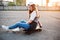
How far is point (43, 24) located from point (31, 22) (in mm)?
81

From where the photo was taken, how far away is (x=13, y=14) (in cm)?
79

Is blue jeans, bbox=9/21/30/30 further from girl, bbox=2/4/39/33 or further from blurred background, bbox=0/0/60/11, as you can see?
blurred background, bbox=0/0/60/11

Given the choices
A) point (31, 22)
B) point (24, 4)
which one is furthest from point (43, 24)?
point (24, 4)

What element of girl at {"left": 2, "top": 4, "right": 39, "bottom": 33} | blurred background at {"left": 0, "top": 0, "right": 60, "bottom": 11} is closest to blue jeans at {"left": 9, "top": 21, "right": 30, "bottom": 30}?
girl at {"left": 2, "top": 4, "right": 39, "bottom": 33}

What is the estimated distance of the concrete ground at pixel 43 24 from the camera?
2.64ft

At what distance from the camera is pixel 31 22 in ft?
2.73

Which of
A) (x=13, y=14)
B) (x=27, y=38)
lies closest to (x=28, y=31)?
(x=27, y=38)

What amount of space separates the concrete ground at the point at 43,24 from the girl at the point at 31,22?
27 mm

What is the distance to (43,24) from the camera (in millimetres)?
820

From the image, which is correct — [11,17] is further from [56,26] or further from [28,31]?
[56,26]

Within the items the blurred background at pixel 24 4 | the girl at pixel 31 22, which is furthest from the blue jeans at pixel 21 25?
the blurred background at pixel 24 4

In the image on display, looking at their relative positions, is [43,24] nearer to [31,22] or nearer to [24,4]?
[31,22]

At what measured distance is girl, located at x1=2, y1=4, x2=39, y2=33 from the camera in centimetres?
81

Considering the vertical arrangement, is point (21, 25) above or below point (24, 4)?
below
